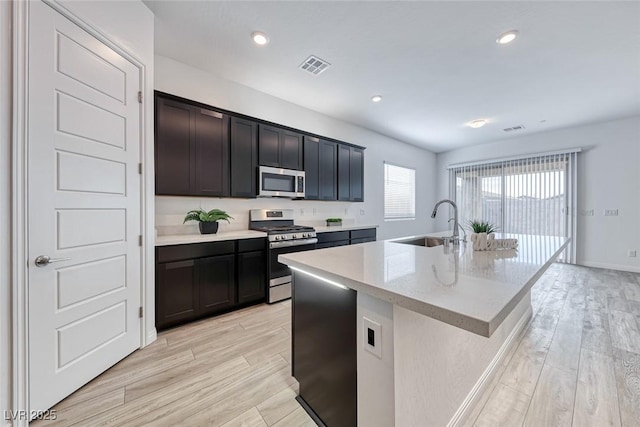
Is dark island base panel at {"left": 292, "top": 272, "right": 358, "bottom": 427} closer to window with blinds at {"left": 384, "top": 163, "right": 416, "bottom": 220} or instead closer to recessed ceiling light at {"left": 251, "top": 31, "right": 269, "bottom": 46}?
recessed ceiling light at {"left": 251, "top": 31, "right": 269, "bottom": 46}

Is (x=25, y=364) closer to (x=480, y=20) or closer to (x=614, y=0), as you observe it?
(x=480, y=20)

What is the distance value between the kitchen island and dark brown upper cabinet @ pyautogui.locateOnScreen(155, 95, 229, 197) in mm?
1836

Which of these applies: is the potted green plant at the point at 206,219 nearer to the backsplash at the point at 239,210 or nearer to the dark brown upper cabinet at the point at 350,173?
the backsplash at the point at 239,210

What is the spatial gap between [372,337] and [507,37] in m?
3.06

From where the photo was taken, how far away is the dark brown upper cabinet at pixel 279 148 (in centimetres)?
331

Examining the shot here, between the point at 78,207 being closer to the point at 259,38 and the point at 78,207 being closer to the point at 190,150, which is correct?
the point at 190,150

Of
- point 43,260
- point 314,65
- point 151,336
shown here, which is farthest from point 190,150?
point 151,336

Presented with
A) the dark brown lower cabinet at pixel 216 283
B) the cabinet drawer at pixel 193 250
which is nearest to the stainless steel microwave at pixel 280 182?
the cabinet drawer at pixel 193 250

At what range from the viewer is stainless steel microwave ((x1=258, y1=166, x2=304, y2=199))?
3.29 m

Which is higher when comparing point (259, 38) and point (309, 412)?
point (259, 38)

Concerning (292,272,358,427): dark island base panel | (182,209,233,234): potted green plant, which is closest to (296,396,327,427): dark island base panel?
(292,272,358,427): dark island base panel

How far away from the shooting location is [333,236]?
3.85 m

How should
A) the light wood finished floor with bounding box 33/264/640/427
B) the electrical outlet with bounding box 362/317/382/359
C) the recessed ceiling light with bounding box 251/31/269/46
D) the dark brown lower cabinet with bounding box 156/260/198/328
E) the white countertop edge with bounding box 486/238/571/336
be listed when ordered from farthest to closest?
the recessed ceiling light with bounding box 251/31/269/46 → the dark brown lower cabinet with bounding box 156/260/198/328 → the light wood finished floor with bounding box 33/264/640/427 → the electrical outlet with bounding box 362/317/382/359 → the white countertop edge with bounding box 486/238/571/336

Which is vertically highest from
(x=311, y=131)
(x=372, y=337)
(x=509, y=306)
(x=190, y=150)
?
(x=311, y=131)
